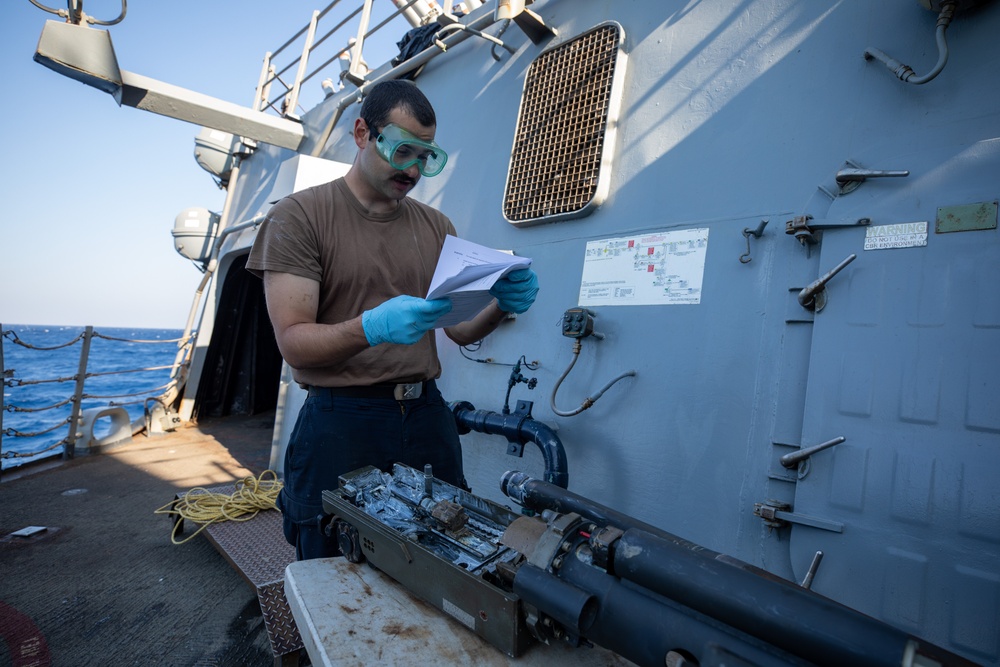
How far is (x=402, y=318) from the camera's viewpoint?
142 cm

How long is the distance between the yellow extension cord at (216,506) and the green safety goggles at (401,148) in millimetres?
2848

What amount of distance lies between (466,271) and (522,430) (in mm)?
1752

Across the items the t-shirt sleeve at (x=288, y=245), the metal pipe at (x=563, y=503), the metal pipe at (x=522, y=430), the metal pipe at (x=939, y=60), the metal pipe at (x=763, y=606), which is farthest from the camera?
the metal pipe at (x=522, y=430)

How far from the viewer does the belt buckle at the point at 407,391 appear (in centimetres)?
176

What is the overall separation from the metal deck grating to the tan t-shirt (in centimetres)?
110

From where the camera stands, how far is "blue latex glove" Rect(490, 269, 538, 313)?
5.60ft

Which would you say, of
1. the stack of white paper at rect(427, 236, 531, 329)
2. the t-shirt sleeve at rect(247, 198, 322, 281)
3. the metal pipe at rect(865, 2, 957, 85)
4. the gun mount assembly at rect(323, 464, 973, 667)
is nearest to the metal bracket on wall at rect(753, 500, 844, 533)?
the gun mount assembly at rect(323, 464, 973, 667)

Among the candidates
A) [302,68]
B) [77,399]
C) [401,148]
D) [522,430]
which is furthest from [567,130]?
[77,399]

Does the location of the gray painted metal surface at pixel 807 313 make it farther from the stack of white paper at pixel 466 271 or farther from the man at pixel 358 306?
the stack of white paper at pixel 466 271

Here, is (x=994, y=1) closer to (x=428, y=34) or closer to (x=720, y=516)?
(x=720, y=516)

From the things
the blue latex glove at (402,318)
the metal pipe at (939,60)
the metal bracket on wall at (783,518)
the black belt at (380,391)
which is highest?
the metal pipe at (939,60)

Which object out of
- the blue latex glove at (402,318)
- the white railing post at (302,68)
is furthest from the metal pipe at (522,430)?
the white railing post at (302,68)

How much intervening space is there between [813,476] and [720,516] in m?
0.45

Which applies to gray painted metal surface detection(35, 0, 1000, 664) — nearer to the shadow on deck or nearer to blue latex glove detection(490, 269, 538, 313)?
blue latex glove detection(490, 269, 538, 313)
